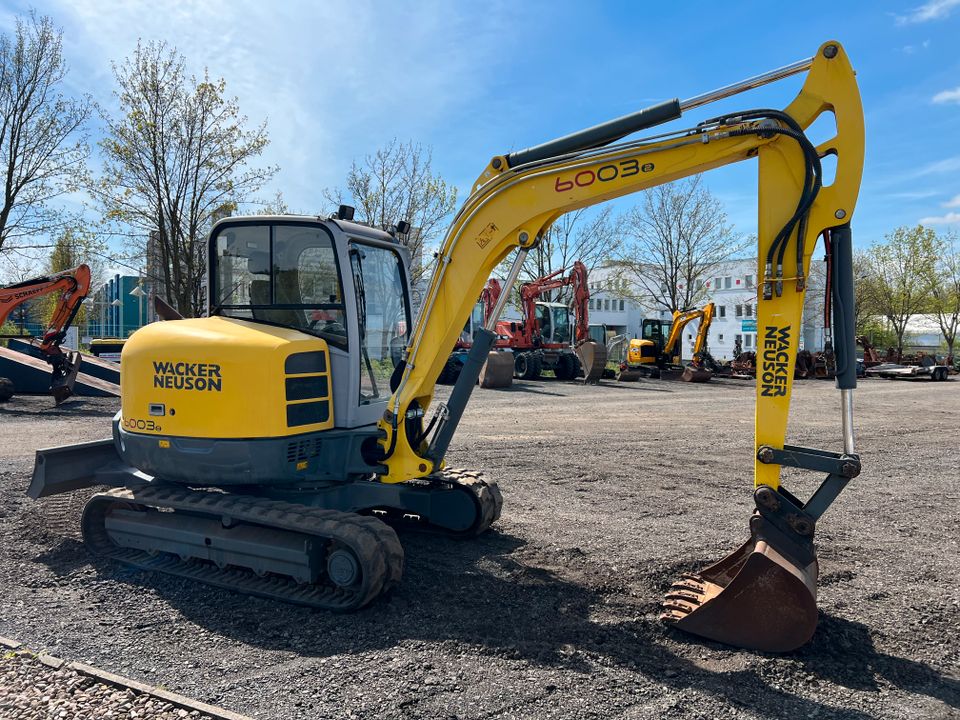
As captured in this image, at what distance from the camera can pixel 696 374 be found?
1160 inches

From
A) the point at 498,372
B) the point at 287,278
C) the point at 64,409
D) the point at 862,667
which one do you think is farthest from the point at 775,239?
the point at 498,372

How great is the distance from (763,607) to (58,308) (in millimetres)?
16864

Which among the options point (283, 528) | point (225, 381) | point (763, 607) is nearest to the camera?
point (763, 607)

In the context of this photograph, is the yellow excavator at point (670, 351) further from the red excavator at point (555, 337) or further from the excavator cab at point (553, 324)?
the excavator cab at point (553, 324)

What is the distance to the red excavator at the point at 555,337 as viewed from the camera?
87.5 feet

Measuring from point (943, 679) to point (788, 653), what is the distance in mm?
749

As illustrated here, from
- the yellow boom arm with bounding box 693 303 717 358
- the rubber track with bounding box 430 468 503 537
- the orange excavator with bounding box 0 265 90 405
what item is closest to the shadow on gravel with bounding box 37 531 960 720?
the rubber track with bounding box 430 468 503 537

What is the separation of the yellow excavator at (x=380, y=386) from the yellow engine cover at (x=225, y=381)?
0.02 m

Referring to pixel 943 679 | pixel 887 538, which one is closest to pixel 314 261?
pixel 943 679

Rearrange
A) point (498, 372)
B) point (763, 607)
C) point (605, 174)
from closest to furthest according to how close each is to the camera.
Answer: point (763, 607)
point (605, 174)
point (498, 372)

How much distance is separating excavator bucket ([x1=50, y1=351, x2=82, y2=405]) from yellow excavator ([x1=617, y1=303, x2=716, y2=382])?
19.2 m

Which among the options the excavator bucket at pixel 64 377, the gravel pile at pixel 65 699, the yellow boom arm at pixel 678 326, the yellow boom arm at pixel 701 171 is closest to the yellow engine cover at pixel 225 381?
the yellow boom arm at pixel 701 171

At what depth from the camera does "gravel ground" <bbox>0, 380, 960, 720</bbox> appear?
12.0 feet

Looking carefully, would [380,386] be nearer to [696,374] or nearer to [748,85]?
[748,85]
